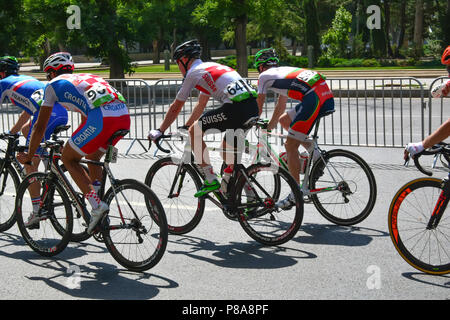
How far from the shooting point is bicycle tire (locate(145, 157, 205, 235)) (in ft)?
24.0

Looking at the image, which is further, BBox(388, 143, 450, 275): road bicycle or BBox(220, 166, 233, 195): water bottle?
BBox(220, 166, 233, 195): water bottle

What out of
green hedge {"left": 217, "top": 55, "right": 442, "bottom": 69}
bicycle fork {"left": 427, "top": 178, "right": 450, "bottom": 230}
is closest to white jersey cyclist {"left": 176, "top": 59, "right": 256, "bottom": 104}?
bicycle fork {"left": 427, "top": 178, "right": 450, "bottom": 230}

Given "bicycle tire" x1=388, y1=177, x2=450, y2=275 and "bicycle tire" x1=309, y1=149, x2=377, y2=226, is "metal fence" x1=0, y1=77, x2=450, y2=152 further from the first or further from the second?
"bicycle tire" x1=388, y1=177, x2=450, y2=275

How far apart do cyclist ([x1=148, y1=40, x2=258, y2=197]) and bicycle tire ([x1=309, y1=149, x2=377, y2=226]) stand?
999 millimetres

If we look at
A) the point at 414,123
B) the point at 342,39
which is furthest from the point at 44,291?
the point at 342,39

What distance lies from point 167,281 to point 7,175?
2460 mm

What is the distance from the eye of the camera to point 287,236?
671cm

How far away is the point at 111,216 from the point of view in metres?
6.17

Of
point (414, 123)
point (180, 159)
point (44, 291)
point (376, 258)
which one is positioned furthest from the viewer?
point (414, 123)

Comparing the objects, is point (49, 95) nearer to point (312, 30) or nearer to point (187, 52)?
point (187, 52)

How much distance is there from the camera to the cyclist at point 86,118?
6.23 meters

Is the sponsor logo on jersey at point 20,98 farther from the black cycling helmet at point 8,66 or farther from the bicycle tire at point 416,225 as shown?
the bicycle tire at point 416,225

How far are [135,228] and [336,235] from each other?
7.17 ft

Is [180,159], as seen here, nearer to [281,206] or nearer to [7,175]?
[281,206]
